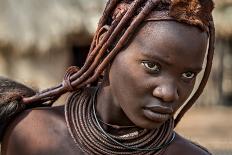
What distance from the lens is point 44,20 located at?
37.6 feet

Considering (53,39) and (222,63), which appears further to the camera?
(222,63)

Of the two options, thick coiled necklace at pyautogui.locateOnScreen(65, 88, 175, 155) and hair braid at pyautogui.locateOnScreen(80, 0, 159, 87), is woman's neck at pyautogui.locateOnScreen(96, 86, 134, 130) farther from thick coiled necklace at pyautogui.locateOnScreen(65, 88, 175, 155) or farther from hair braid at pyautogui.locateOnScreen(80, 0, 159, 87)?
hair braid at pyautogui.locateOnScreen(80, 0, 159, 87)

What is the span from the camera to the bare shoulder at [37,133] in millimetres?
2613

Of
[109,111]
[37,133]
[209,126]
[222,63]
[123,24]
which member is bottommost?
[209,126]

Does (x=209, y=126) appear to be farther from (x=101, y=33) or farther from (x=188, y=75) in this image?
(x=188, y=75)

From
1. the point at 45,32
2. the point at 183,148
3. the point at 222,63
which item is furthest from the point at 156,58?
the point at 222,63

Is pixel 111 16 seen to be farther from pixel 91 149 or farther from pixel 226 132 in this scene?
pixel 226 132

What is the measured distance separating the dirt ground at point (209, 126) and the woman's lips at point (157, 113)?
7438 millimetres

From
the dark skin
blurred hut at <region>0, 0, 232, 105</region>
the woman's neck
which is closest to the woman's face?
the dark skin

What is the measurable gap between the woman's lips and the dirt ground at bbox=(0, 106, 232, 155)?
7.44 meters

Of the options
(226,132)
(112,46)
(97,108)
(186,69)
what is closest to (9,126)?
(97,108)

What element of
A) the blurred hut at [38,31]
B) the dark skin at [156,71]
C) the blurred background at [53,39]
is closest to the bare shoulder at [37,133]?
the dark skin at [156,71]

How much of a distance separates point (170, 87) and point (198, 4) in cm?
27

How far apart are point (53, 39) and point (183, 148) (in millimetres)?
8964
